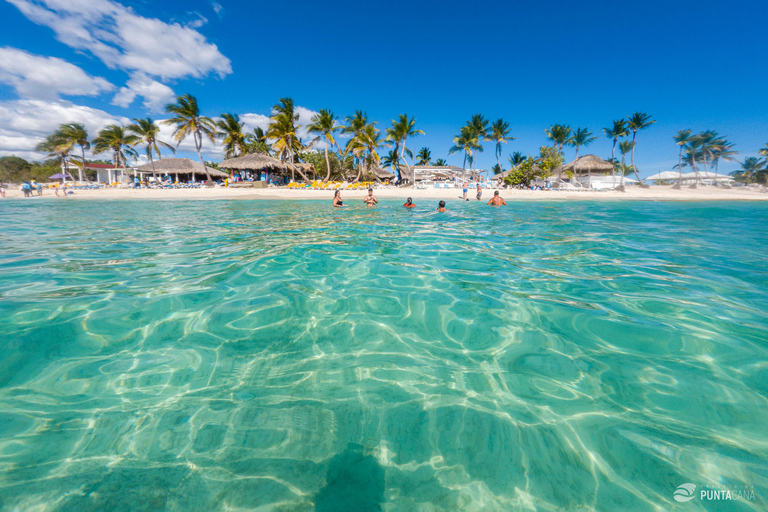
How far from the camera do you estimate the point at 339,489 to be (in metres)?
1.52

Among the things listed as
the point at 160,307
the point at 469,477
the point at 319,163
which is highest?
the point at 319,163

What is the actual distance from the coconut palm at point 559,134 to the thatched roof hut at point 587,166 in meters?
3.14

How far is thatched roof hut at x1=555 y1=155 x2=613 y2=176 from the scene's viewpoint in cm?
4312

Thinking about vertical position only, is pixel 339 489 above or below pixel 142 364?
below

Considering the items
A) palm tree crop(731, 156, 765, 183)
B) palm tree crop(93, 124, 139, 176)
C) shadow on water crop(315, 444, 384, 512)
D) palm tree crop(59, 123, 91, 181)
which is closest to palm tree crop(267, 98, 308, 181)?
palm tree crop(93, 124, 139, 176)

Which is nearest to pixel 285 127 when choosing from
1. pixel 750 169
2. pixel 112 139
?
pixel 112 139

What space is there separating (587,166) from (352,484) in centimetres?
5355

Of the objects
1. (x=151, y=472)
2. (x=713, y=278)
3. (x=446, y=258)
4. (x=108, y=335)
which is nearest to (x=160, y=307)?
(x=108, y=335)

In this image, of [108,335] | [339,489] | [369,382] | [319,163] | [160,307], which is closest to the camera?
[339,489]

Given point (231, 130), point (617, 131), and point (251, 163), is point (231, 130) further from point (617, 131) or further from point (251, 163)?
point (617, 131)

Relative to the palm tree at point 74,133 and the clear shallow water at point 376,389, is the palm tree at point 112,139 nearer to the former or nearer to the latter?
the palm tree at point 74,133

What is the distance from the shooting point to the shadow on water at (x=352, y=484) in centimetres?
145

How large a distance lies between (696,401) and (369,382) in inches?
91.8

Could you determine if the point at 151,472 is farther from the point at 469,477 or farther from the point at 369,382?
the point at 469,477
